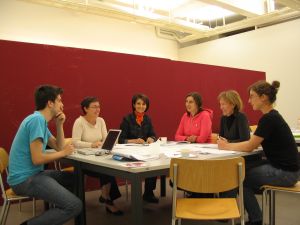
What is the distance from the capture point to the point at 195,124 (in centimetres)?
348

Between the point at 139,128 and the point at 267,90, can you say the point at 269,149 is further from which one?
the point at 139,128

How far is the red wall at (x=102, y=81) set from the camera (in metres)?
3.45

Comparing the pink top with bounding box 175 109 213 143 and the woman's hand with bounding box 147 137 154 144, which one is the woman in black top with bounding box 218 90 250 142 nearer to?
the pink top with bounding box 175 109 213 143

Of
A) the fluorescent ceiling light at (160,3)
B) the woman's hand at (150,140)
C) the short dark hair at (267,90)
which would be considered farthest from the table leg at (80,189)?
the fluorescent ceiling light at (160,3)

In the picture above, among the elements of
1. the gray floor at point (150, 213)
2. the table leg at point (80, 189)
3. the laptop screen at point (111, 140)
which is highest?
the laptop screen at point (111, 140)

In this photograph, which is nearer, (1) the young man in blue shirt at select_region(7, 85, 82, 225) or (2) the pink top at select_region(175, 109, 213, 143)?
(1) the young man in blue shirt at select_region(7, 85, 82, 225)

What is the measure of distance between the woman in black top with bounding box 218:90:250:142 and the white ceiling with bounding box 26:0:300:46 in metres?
2.75

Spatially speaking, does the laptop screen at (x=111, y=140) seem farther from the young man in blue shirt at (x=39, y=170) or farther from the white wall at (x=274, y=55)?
the white wall at (x=274, y=55)

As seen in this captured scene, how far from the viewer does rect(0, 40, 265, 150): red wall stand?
345cm

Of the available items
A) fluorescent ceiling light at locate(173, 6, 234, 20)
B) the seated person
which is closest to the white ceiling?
fluorescent ceiling light at locate(173, 6, 234, 20)

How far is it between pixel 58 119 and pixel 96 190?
6.12ft

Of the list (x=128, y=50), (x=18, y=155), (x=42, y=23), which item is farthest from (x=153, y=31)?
(x=18, y=155)

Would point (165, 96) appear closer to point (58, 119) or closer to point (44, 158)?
point (58, 119)

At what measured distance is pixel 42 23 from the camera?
5699 millimetres
